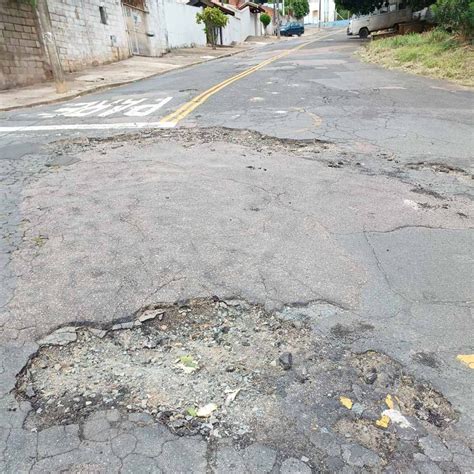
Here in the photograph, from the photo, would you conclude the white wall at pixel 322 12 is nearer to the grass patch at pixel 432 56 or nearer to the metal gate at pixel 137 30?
the metal gate at pixel 137 30

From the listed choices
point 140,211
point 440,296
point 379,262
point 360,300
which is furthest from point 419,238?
point 140,211

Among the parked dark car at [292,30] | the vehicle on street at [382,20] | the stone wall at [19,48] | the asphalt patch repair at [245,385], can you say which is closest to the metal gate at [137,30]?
the stone wall at [19,48]

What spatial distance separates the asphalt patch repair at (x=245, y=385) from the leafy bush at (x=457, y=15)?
15.0 m

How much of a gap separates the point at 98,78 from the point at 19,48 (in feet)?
9.46

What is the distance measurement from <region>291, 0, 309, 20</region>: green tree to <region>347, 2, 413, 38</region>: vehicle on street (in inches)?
2067

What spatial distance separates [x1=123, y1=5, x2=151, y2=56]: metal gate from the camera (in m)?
24.2

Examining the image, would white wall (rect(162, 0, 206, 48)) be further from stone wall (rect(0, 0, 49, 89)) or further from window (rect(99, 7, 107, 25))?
stone wall (rect(0, 0, 49, 89))

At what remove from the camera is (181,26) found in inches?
1208

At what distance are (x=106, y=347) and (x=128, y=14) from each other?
25416 millimetres

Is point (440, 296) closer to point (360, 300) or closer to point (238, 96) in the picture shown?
point (360, 300)

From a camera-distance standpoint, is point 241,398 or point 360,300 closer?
point 241,398

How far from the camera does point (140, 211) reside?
4715 mm

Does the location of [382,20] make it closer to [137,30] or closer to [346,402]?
[137,30]

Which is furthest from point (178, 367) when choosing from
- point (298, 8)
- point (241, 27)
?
point (298, 8)
